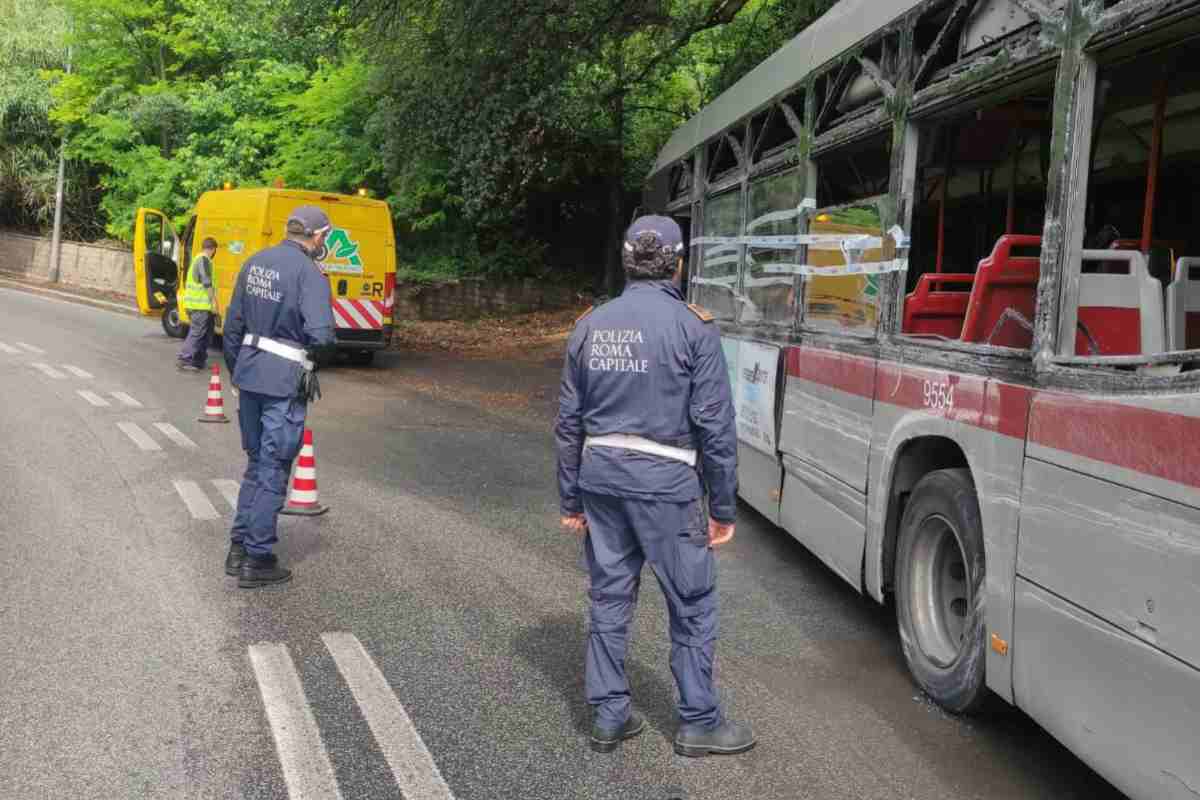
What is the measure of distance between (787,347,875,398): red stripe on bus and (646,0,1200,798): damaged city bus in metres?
0.02

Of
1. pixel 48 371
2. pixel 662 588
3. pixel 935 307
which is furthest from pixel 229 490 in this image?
pixel 48 371

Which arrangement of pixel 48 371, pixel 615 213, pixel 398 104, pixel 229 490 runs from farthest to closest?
1. pixel 615 213
2. pixel 398 104
3. pixel 48 371
4. pixel 229 490

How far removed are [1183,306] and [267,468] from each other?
4296mm

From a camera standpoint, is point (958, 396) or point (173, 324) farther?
point (173, 324)

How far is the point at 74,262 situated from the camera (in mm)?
33906

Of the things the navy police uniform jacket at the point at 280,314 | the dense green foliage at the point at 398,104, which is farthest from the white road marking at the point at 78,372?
the navy police uniform jacket at the point at 280,314

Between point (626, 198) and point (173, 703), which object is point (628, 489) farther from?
point (626, 198)

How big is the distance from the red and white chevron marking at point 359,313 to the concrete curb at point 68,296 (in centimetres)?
953

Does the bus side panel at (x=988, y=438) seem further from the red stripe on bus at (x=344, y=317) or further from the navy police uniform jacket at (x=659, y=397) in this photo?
the red stripe on bus at (x=344, y=317)

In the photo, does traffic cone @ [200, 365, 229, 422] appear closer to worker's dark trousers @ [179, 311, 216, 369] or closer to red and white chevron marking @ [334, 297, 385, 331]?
worker's dark trousers @ [179, 311, 216, 369]

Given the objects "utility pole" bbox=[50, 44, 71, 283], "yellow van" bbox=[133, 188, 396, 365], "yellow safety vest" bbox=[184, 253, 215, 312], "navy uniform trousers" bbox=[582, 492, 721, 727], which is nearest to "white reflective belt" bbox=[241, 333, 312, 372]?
"navy uniform trousers" bbox=[582, 492, 721, 727]

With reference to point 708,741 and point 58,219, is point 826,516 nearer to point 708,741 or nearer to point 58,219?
point 708,741

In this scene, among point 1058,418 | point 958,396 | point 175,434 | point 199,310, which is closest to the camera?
point 1058,418

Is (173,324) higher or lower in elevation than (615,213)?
lower
